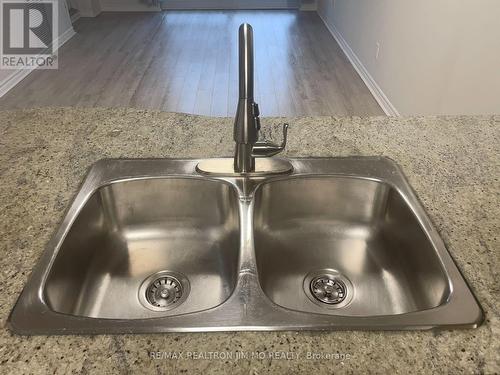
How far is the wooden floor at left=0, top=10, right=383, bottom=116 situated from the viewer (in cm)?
332

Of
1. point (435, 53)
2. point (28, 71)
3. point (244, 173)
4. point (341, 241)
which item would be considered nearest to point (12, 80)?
point (28, 71)

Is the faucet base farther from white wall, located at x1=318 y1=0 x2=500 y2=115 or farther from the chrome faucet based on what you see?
white wall, located at x1=318 y1=0 x2=500 y2=115

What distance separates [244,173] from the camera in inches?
35.6

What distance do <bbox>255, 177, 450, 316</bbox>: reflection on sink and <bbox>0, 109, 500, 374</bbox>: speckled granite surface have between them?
0.29 ft

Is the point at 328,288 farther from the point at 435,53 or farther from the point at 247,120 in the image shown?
the point at 435,53

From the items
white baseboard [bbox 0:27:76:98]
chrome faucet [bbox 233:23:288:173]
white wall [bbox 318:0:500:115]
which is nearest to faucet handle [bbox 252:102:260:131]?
chrome faucet [bbox 233:23:288:173]

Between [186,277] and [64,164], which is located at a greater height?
[64,164]

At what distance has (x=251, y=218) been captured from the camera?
810mm

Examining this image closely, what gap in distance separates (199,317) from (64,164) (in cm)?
54

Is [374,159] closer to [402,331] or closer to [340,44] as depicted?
[402,331]

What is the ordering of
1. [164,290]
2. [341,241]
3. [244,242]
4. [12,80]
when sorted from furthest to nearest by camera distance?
[12,80] → [341,241] → [164,290] → [244,242]

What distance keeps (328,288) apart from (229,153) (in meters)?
0.38

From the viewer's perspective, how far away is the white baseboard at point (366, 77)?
3.14m

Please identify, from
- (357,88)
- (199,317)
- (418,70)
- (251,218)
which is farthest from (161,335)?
(357,88)
